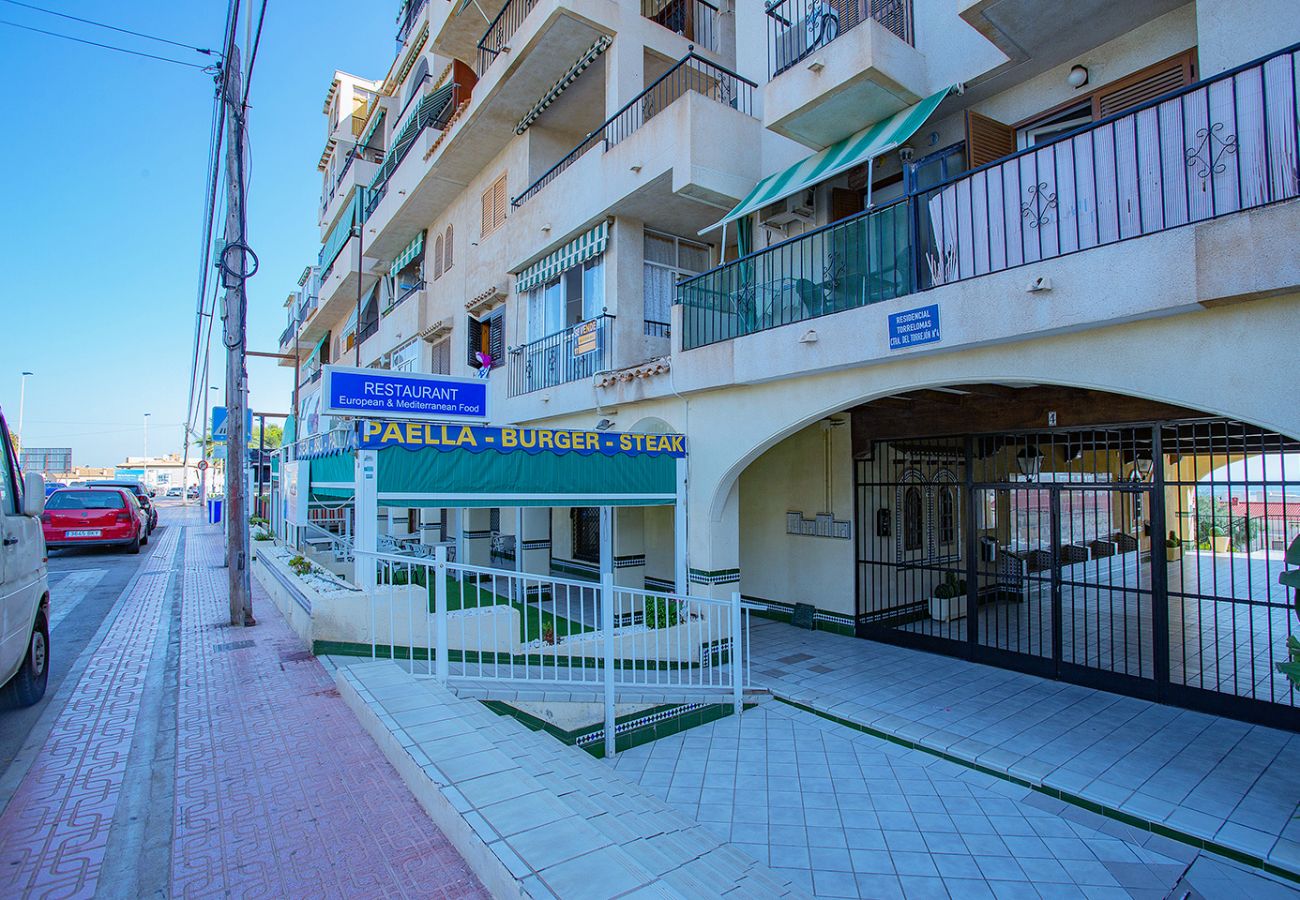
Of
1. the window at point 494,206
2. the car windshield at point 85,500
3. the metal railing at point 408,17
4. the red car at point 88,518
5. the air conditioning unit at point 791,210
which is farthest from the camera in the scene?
the metal railing at point 408,17

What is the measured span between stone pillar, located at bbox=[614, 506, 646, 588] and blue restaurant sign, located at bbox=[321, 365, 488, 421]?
4.00 metres

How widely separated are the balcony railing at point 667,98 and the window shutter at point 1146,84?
16.7 ft

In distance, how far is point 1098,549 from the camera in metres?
8.96

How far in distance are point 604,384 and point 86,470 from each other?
92.0 m

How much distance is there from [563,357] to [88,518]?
12.8 m

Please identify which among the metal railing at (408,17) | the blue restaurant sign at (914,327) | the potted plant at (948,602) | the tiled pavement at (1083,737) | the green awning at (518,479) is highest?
the metal railing at (408,17)

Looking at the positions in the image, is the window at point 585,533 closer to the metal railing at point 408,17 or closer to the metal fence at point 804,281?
the metal fence at point 804,281

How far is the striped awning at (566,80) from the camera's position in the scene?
11.5 meters

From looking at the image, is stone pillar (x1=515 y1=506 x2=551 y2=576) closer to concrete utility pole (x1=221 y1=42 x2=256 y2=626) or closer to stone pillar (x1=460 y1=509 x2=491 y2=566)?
stone pillar (x1=460 y1=509 x2=491 y2=566)

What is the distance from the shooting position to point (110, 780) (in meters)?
3.84

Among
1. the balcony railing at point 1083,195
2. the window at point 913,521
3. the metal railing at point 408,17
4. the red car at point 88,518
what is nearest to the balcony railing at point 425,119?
the metal railing at point 408,17

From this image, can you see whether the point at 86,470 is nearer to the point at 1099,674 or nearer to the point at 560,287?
the point at 560,287

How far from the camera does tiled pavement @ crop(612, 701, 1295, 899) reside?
13.0 ft

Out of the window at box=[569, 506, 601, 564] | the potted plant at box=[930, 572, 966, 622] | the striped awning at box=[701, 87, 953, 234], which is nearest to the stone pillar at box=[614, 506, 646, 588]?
the window at box=[569, 506, 601, 564]
